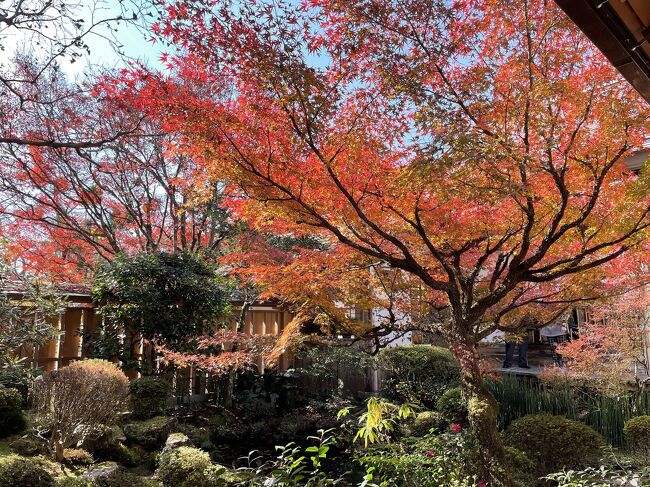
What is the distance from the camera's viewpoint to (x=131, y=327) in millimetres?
7031

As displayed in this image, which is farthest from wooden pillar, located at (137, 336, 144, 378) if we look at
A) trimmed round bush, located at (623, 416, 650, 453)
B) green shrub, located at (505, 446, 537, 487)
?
trimmed round bush, located at (623, 416, 650, 453)

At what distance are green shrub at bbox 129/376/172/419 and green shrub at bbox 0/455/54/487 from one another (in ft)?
8.72

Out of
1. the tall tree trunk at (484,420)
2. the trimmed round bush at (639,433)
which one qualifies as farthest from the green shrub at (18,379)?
the trimmed round bush at (639,433)

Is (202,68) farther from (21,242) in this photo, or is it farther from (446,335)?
(21,242)

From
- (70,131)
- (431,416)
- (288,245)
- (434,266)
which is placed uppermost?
(70,131)

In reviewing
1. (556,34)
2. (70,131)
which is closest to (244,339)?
(70,131)

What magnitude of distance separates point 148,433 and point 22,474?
2.41 metres

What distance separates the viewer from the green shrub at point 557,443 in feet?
15.7

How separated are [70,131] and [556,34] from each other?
22.4 feet

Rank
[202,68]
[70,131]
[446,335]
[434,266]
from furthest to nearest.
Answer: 1. [70,131]
2. [434,266]
3. [446,335]
4. [202,68]

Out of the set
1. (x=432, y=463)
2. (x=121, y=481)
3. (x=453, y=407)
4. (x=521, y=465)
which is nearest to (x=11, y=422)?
(x=121, y=481)

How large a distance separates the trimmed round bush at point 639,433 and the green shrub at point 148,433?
5.86m

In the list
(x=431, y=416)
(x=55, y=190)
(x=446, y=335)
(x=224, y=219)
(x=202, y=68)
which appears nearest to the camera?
(x=202, y=68)

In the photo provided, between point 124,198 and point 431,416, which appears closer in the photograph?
point 431,416
